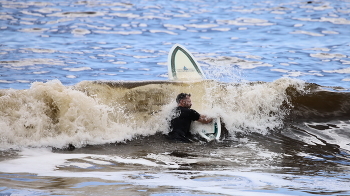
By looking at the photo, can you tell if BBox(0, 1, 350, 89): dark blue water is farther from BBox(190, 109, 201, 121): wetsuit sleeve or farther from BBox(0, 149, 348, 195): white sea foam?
BBox(0, 149, 348, 195): white sea foam

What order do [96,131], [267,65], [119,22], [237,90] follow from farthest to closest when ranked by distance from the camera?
[119,22]
[267,65]
[237,90]
[96,131]

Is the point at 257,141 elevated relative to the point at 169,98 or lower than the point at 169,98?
lower

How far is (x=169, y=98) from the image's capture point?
7.76m

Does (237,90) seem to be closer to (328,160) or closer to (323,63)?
(328,160)

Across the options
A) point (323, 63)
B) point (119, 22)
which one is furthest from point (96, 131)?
point (119, 22)

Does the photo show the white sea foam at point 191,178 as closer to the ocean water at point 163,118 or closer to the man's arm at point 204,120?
the ocean water at point 163,118

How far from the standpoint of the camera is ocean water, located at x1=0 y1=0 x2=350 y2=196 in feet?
15.0

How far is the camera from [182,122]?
6.85 metres

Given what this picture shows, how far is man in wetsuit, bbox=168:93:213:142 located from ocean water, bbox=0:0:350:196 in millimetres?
223

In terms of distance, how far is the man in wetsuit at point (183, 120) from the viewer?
6.82 meters

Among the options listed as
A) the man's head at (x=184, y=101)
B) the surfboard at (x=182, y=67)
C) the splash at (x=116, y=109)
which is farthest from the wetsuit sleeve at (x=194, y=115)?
the surfboard at (x=182, y=67)

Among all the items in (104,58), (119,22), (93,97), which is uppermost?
(119,22)

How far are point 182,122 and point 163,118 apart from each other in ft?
1.79

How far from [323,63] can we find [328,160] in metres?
7.71
